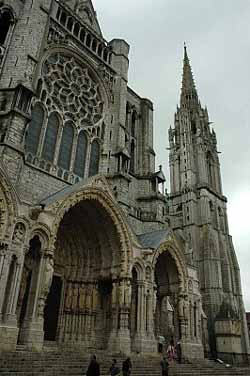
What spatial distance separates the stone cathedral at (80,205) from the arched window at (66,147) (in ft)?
0.21

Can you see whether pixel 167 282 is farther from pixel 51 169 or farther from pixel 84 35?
pixel 84 35

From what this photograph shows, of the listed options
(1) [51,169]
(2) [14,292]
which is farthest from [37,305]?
(1) [51,169]

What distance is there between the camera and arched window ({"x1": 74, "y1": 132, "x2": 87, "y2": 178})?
17.2 meters

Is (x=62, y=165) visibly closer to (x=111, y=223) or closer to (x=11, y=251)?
(x=111, y=223)

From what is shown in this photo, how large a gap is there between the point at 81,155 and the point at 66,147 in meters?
1.05

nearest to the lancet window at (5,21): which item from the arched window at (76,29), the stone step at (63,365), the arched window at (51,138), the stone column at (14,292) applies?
the arched window at (76,29)

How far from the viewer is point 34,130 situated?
51.7ft

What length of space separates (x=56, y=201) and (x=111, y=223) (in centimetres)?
305

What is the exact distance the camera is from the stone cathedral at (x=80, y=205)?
10.9m

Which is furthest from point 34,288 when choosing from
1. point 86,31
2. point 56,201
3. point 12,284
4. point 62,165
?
point 86,31

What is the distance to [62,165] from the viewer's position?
1644 cm

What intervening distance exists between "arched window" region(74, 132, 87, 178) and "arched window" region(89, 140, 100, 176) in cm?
51

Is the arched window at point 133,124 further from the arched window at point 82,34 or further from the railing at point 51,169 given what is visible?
the railing at point 51,169

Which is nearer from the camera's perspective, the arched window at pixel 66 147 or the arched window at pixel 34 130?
the arched window at pixel 34 130
